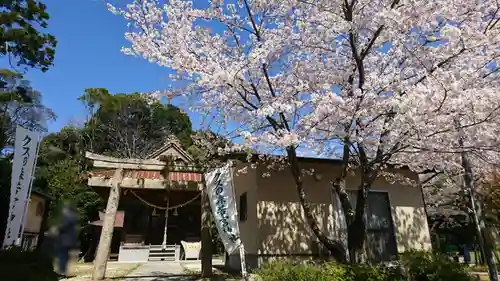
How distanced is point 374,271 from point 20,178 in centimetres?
791

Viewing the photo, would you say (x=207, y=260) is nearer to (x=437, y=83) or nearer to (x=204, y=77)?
(x=204, y=77)

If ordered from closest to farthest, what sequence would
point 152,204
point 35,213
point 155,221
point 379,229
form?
point 379,229 < point 35,213 < point 152,204 < point 155,221

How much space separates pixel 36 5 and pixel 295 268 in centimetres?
1019

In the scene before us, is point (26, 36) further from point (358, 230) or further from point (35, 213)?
point (358, 230)

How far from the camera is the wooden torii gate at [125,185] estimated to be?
795 cm

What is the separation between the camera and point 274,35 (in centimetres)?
625

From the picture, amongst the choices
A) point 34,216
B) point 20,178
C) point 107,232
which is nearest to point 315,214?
point 107,232

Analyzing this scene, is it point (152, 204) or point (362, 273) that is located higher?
point (152, 204)

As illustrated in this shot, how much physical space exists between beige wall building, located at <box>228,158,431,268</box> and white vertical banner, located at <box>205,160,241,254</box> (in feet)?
4.24

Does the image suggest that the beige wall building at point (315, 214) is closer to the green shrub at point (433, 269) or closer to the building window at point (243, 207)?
the building window at point (243, 207)

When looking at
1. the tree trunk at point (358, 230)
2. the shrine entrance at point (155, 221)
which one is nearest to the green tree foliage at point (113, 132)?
the shrine entrance at point (155, 221)

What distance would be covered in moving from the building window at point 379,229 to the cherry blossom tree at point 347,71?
7.83ft

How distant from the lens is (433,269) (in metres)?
6.49

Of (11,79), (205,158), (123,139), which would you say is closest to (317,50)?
(205,158)
